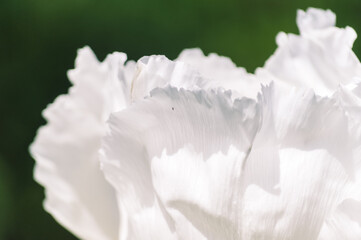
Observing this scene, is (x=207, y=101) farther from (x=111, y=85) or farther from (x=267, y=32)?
(x=267, y=32)

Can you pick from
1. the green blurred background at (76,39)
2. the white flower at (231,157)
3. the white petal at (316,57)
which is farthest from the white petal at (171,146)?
the green blurred background at (76,39)

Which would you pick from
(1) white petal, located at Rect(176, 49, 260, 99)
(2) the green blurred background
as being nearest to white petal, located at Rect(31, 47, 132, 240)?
(1) white petal, located at Rect(176, 49, 260, 99)

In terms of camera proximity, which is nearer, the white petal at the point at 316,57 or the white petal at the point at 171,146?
the white petal at the point at 171,146

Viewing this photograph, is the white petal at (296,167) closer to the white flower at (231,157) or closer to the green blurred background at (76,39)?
the white flower at (231,157)

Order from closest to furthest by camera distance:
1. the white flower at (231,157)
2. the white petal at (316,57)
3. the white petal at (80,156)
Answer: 1. the white flower at (231,157)
2. the white petal at (316,57)
3. the white petal at (80,156)

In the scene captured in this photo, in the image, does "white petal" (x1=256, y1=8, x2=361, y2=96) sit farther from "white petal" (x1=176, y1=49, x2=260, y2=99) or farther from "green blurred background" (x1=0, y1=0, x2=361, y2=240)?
"green blurred background" (x1=0, y1=0, x2=361, y2=240)

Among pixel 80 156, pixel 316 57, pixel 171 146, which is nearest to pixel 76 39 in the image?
pixel 80 156

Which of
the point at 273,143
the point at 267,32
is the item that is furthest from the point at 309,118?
the point at 267,32
